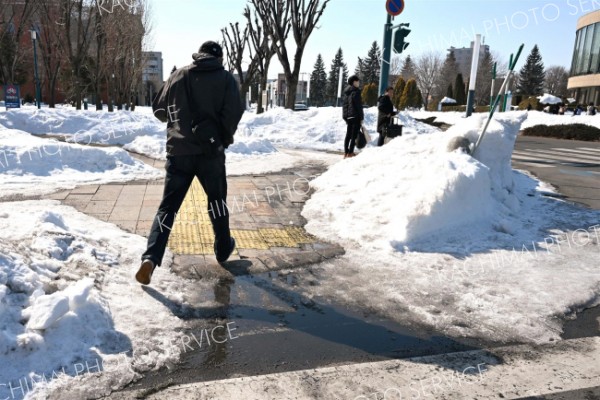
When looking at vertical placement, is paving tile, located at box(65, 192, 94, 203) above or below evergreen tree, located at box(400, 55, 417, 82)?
below

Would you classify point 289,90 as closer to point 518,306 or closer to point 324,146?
point 324,146

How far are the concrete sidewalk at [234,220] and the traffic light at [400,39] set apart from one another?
18.8 ft

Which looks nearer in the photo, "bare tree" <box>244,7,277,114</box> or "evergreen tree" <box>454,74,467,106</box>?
"bare tree" <box>244,7,277,114</box>

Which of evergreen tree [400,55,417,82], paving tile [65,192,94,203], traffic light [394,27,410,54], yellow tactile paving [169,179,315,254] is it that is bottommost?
yellow tactile paving [169,179,315,254]

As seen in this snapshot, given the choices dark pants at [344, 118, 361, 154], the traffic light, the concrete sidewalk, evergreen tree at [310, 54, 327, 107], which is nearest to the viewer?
the concrete sidewalk

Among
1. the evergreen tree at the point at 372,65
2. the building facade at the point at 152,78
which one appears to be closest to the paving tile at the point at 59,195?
the building facade at the point at 152,78

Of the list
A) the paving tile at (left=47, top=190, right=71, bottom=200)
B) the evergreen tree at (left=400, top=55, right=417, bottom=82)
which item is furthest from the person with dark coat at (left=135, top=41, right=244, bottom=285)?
the evergreen tree at (left=400, top=55, right=417, bottom=82)

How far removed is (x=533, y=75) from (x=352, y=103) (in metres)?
67.4

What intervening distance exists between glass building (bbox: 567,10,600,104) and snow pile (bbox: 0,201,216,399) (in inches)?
1936

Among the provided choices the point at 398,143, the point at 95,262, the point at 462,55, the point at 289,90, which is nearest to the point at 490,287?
the point at 95,262

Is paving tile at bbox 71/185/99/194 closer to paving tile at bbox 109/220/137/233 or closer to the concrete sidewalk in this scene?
the concrete sidewalk

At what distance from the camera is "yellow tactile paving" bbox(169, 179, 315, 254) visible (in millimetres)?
4406

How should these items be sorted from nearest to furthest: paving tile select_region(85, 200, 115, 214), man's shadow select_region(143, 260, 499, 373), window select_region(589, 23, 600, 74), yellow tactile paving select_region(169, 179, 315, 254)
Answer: man's shadow select_region(143, 260, 499, 373) < yellow tactile paving select_region(169, 179, 315, 254) < paving tile select_region(85, 200, 115, 214) < window select_region(589, 23, 600, 74)

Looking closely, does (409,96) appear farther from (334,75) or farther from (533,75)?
(334,75)
